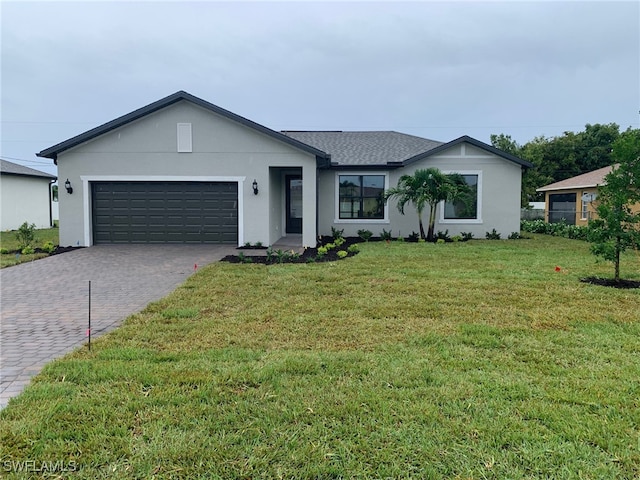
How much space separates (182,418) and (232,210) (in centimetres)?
1123

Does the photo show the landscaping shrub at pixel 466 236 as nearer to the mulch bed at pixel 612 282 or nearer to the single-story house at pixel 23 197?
the mulch bed at pixel 612 282

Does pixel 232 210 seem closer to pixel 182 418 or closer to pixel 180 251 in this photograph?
pixel 180 251

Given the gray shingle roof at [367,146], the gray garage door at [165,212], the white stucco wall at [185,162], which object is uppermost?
the gray shingle roof at [367,146]

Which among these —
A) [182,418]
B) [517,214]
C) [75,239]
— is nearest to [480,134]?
[517,214]

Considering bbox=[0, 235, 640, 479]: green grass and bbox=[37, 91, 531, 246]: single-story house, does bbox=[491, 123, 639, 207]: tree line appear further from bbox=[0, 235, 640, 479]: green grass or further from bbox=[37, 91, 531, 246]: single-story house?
bbox=[0, 235, 640, 479]: green grass

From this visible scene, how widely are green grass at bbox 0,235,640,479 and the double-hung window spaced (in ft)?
35.3

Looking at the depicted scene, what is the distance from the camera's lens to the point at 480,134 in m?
41.5

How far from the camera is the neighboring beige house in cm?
2045

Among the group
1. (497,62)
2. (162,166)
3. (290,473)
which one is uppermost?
(497,62)

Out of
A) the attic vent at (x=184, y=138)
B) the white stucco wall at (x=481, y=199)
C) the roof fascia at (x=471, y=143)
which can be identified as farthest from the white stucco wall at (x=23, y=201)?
the roof fascia at (x=471, y=143)

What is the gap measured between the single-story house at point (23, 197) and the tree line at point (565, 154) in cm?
3371

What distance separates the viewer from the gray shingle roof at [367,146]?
669 inches

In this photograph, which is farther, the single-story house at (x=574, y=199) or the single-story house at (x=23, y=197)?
the single-story house at (x=23, y=197)

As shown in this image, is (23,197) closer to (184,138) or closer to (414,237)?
(184,138)
